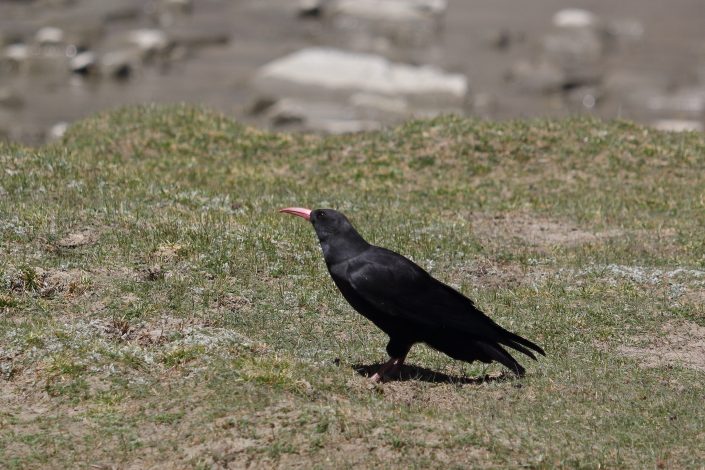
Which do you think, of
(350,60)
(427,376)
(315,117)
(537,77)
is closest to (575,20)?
(537,77)

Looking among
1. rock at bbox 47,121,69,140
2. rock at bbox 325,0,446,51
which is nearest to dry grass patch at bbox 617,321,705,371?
rock at bbox 47,121,69,140

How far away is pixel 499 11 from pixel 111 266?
168 ft

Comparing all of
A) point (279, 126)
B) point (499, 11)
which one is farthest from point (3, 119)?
point (499, 11)

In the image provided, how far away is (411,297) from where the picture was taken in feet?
37.2

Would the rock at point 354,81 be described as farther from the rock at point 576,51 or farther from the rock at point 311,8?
the rock at point 311,8

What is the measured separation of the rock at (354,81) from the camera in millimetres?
43781

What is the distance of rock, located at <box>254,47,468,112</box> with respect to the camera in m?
43.8

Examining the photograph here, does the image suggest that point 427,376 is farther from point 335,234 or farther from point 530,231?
point 530,231

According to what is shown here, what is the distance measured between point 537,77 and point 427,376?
4051 centimetres

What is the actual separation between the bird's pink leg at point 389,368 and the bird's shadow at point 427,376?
2.2 inches

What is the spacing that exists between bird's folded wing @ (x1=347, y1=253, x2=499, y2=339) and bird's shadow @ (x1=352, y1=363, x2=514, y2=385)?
0.75 m

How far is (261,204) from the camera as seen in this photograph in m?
18.8

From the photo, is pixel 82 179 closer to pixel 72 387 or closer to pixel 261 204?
pixel 261 204

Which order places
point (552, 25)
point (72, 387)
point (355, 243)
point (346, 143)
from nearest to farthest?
point (72, 387) < point (355, 243) < point (346, 143) < point (552, 25)
